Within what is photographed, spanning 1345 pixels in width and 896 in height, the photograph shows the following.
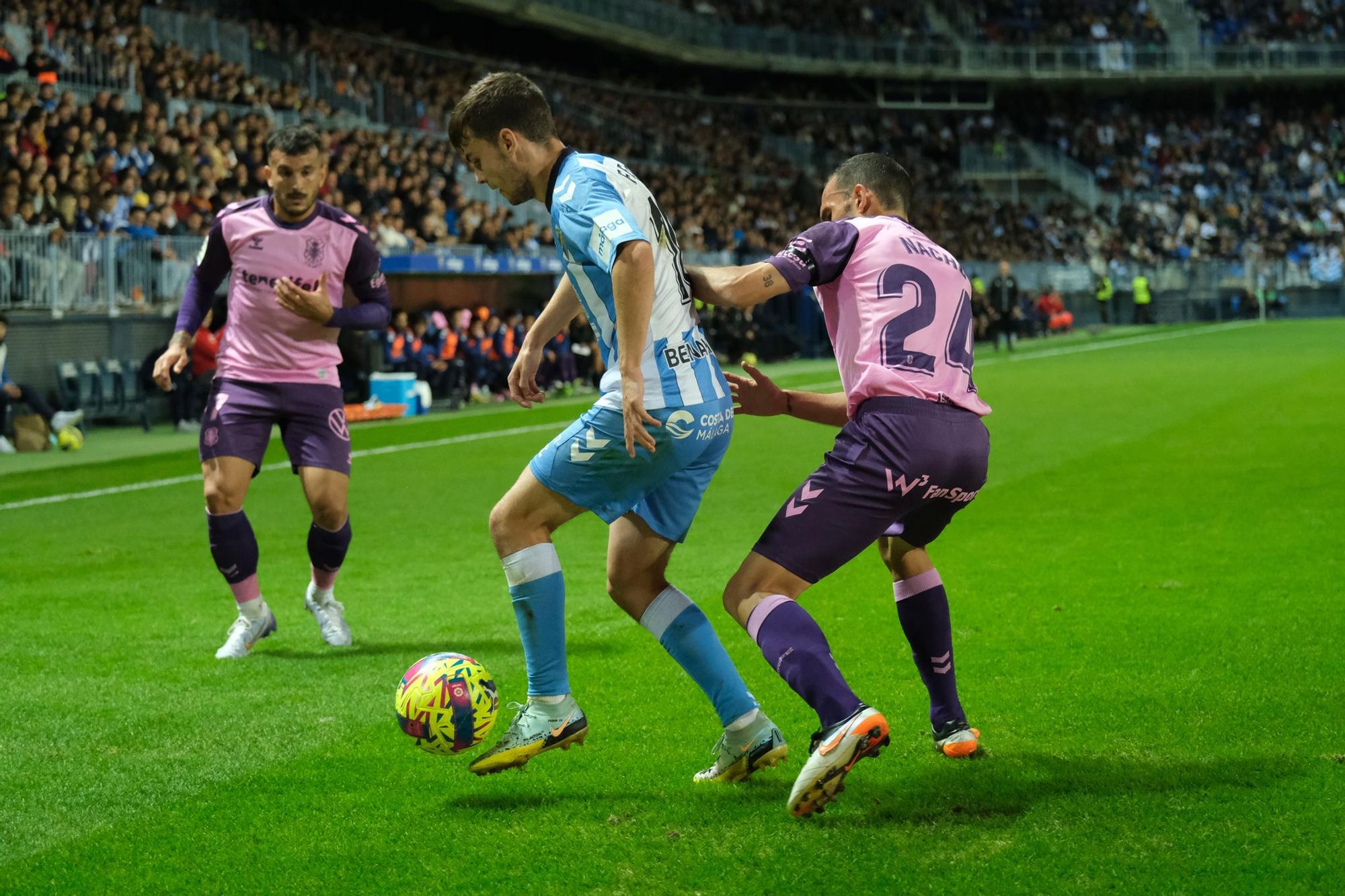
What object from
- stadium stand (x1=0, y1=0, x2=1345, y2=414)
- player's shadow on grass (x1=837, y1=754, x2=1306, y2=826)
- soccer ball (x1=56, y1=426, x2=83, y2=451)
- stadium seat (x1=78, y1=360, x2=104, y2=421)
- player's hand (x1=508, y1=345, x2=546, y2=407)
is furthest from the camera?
stadium stand (x1=0, y1=0, x2=1345, y2=414)

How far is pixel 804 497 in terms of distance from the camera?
4590mm

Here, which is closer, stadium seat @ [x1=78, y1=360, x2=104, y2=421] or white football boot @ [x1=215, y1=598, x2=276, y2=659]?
white football boot @ [x1=215, y1=598, x2=276, y2=659]

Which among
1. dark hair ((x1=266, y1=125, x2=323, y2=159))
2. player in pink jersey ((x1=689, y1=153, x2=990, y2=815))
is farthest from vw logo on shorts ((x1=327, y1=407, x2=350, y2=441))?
player in pink jersey ((x1=689, y1=153, x2=990, y2=815))

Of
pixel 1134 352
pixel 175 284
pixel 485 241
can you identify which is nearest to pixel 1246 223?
pixel 1134 352

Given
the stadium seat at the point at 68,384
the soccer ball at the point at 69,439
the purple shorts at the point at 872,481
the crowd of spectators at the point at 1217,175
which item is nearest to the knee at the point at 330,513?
the purple shorts at the point at 872,481

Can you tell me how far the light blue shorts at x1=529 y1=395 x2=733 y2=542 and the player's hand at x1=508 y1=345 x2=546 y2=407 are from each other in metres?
0.52

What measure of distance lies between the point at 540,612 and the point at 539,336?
0.99 meters

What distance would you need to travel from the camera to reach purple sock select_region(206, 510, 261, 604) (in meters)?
7.07

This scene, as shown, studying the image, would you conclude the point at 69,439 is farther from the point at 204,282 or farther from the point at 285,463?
the point at 204,282

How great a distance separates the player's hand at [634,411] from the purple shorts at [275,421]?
3127mm

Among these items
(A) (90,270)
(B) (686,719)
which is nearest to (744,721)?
(B) (686,719)

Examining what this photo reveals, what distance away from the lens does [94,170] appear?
21609mm

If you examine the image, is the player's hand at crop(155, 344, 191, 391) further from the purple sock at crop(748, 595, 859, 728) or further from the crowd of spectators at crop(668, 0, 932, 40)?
the crowd of spectators at crop(668, 0, 932, 40)

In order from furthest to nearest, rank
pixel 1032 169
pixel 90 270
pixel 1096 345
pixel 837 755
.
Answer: pixel 1032 169 → pixel 1096 345 → pixel 90 270 → pixel 837 755
